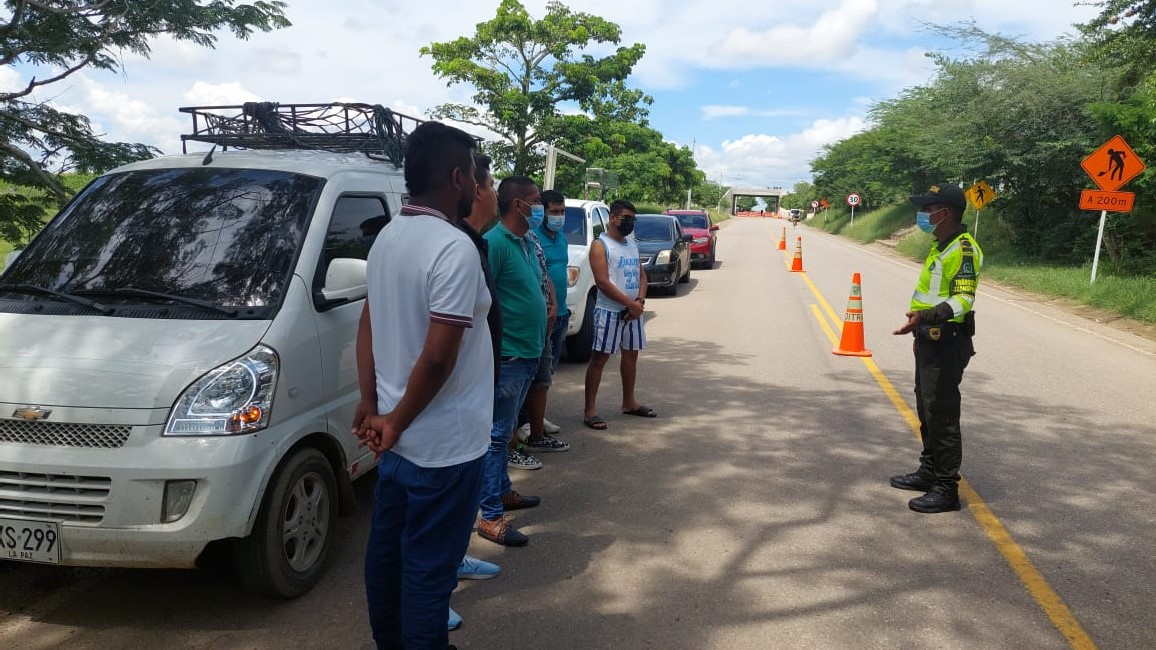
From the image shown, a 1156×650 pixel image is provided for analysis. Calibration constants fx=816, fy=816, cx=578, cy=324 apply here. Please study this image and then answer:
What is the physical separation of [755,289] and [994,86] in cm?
1307

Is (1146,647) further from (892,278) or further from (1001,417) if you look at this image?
(892,278)

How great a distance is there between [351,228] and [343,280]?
0.72 m

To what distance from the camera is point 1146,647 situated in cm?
342

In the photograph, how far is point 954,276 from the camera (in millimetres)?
4832

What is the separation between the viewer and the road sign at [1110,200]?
16.2 meters

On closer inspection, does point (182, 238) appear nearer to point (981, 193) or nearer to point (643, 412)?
point (643, 412)

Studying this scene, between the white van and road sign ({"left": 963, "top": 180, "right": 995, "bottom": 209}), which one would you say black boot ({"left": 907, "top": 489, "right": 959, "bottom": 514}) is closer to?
the white van

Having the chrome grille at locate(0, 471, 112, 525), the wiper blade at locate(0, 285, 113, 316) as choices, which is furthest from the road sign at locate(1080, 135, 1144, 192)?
the chrome grille at locate(0, 471, 112, 525)

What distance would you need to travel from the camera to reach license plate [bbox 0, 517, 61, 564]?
123 inches

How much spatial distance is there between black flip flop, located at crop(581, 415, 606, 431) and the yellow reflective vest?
268 centimetres

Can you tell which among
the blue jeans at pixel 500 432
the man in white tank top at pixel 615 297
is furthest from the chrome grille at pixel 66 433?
the man in white tank top at pixel 615 297

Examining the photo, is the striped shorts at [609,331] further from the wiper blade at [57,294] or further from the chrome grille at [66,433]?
the chrome grille at [66,433]

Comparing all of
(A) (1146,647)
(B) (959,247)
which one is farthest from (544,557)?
(B) (959,247)

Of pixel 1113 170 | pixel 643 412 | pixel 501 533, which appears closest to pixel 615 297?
pixel 643 412
